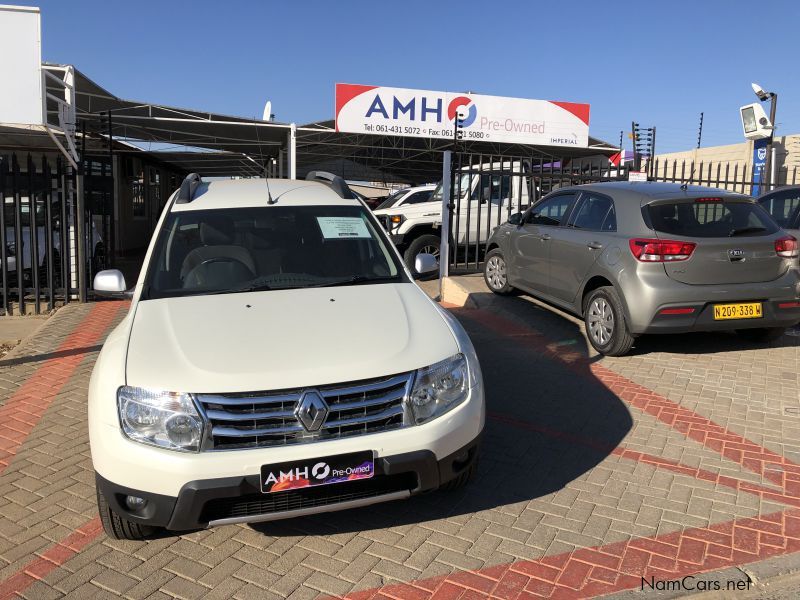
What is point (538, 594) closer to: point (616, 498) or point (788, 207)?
point (616, 498)

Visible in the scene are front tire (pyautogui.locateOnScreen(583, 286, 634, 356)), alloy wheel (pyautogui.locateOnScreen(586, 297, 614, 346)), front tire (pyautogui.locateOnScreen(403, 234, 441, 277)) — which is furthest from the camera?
front tire (pyautogui.locateOnScreen(403, 234, 441, 277))

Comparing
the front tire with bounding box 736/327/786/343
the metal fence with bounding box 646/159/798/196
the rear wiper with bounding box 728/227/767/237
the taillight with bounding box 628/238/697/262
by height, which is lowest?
the front tire with bounding box 736/327/786/343

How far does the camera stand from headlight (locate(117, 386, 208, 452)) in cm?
265

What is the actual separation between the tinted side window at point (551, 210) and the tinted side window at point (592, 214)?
0.26 metres

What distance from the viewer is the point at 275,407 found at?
8.88ft

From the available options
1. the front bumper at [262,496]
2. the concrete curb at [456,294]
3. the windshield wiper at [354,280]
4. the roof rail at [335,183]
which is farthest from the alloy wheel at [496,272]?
the front bumper at [262,496]

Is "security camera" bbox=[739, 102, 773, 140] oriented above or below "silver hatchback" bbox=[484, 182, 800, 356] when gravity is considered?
above

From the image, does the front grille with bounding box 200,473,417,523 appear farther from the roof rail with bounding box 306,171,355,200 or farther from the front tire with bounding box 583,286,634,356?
the front tire with bounding box 583,286,634,356

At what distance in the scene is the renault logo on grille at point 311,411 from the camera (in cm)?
271

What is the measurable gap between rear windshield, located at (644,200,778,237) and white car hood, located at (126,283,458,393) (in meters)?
3.18

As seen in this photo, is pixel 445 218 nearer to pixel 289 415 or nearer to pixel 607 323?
pixel 607 323

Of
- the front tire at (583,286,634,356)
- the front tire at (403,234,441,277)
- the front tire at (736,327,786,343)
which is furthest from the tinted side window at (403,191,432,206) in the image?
the front tire at (736,327,786,343)

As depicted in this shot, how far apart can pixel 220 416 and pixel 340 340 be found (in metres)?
0.67

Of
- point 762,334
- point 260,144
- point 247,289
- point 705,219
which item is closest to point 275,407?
point 247,289
